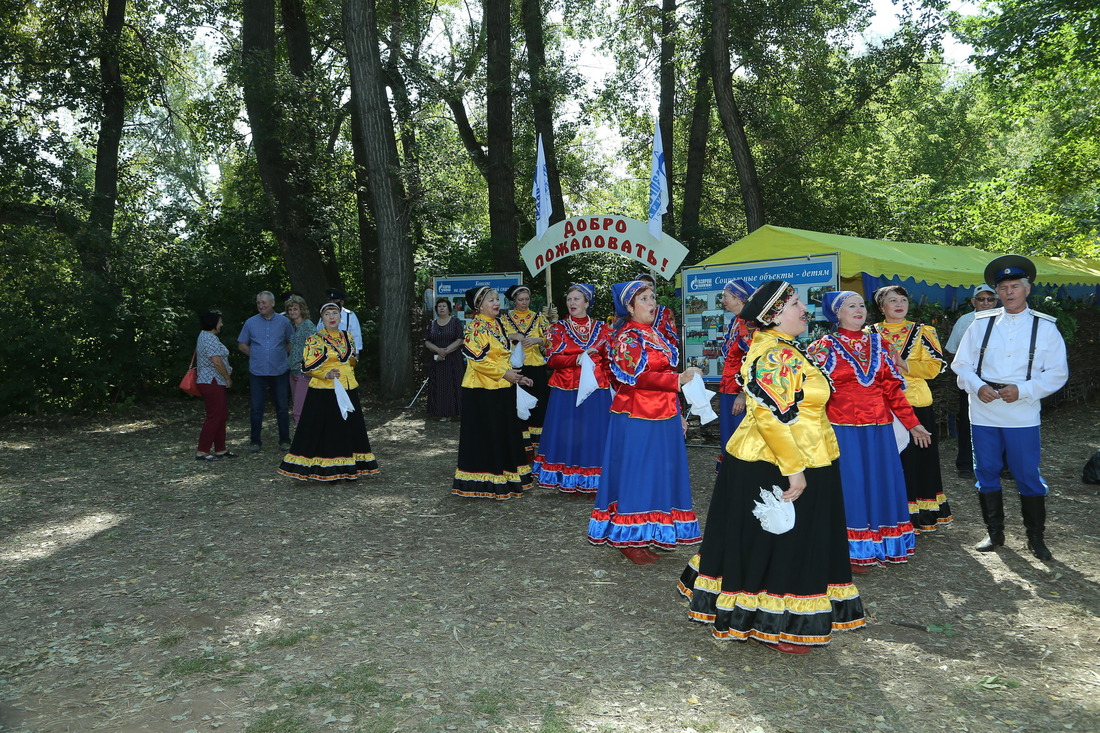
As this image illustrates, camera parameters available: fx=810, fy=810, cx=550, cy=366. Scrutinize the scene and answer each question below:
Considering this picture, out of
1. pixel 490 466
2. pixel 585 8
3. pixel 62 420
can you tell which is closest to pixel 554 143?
pixel 585 8

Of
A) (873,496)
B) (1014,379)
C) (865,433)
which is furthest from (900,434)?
(1014,379)

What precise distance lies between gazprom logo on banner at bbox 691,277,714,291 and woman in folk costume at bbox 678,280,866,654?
6614 millimetres

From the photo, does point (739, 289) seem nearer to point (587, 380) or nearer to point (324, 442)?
point (587, 380)

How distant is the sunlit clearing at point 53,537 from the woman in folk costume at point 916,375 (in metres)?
6.74

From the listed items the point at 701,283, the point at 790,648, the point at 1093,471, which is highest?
the point at 701,283

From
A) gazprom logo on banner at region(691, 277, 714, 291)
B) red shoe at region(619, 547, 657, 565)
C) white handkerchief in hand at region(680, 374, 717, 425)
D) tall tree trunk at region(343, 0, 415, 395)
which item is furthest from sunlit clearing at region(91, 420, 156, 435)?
white handkerchief in hand at region(680, 374, 717, 425)

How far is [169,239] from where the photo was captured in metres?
15.5

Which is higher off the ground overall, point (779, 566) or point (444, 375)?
point (444, 375)

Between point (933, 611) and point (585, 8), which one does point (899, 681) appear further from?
point (585, 8)

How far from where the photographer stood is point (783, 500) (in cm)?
397

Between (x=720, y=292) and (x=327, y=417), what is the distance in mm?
5235

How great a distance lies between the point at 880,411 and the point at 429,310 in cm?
1108

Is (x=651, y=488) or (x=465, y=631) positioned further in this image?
(x=651, y=488)

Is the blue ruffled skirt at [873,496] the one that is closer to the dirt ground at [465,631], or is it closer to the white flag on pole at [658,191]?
the dirt ground at [465,631]
